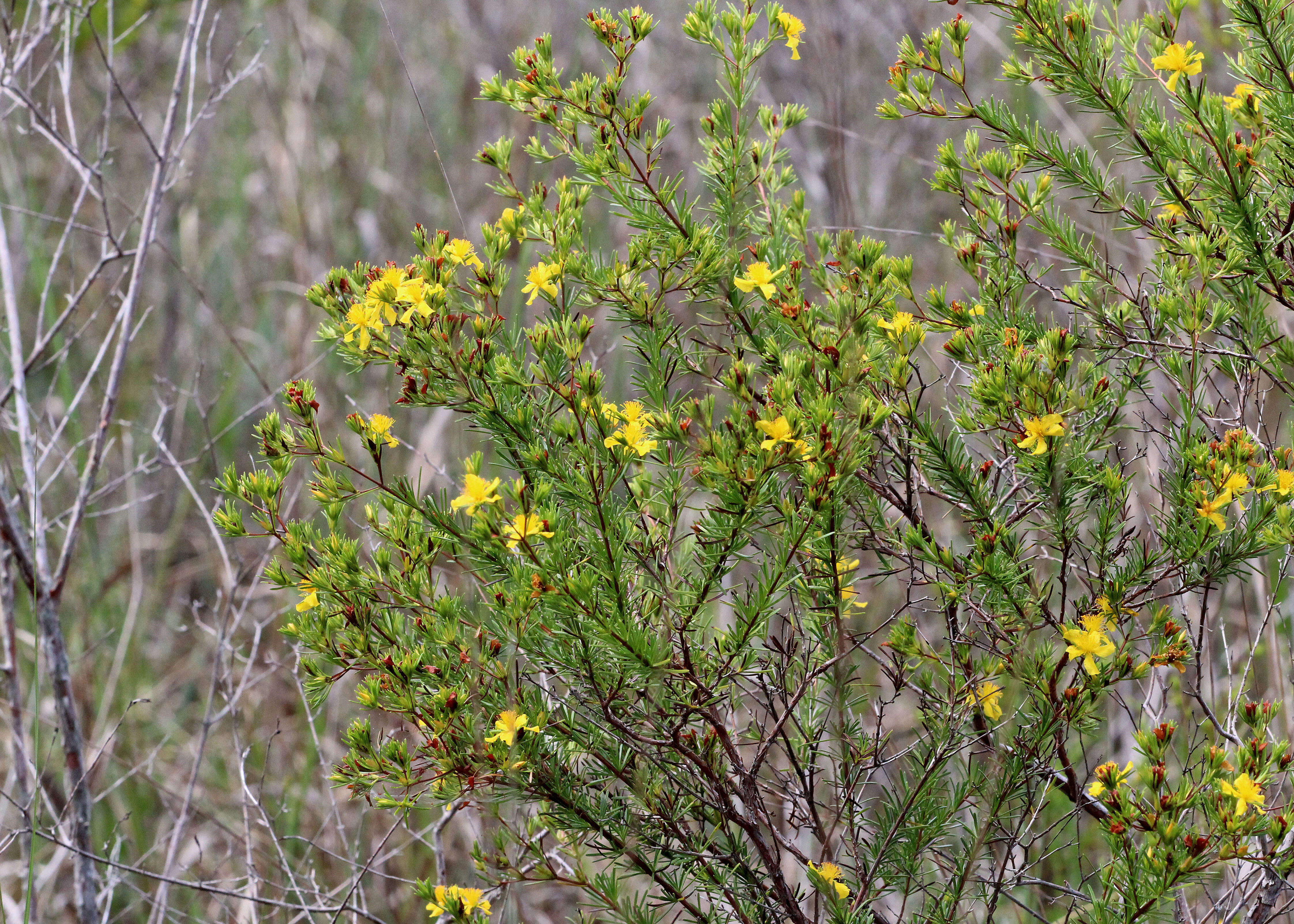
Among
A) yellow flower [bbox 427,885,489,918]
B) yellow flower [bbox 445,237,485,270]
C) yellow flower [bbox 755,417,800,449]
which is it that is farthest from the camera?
yellow flower [bbox 445,237,485,270]

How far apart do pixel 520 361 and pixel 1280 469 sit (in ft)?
3.01

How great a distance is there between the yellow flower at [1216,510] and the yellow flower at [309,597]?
101 centimetres

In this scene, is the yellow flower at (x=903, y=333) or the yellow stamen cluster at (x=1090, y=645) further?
the yellow flower at (x=903, y=333)

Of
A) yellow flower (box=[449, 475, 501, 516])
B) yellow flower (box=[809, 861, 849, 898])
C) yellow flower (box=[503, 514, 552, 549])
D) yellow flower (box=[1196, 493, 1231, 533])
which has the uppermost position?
yellow flower (box=[1196, 493, 1231, 533])

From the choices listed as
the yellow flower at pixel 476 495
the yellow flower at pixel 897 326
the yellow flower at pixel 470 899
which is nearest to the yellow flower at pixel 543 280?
the yellow flower at pixel 476 495

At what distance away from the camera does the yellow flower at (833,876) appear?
1260 millimetres

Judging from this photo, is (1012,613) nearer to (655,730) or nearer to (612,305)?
(655,730)

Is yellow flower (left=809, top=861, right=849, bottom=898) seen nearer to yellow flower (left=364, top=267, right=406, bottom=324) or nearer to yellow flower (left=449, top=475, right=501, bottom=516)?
yellow flower (left=449, top=475, right=501, bottom=516)

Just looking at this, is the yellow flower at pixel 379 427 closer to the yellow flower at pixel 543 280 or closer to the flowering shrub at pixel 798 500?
the flowering shrub at pixel 798 500

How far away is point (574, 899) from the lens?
3.35 metres

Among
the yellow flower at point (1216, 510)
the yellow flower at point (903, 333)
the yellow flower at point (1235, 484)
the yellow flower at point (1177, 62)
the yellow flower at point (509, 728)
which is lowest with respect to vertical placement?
the yellow flower at point (509, 728)

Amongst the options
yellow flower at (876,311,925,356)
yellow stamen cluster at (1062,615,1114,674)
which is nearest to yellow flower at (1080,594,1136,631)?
yellow stamen cluster at (1062,615,1114,674)

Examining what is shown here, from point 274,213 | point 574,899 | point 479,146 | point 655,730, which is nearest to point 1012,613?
point 655,730

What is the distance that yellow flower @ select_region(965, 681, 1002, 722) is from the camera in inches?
52.2
